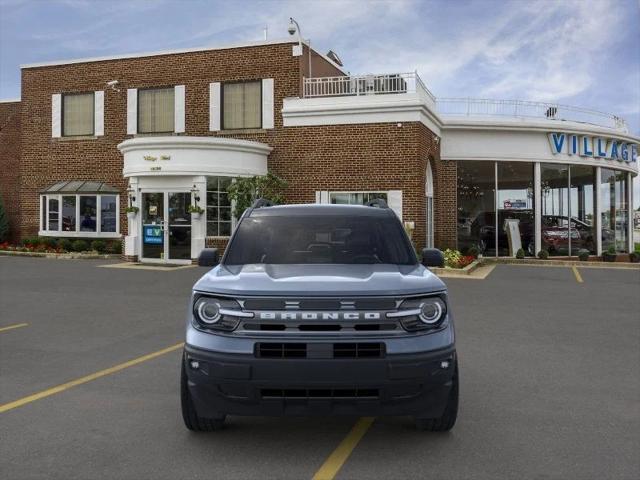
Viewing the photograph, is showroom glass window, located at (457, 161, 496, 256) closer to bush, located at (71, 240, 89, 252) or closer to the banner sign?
the banner sign

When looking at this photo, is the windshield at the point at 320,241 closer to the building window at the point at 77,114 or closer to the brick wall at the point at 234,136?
the brick wall at the point at 234,136

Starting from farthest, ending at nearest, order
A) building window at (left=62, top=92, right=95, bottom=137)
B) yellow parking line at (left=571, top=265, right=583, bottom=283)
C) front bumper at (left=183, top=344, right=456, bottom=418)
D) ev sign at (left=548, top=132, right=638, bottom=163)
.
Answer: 1. building window at (left=62, top=92, right=95, bottom=137)
2. ev sign at (left=548, top=132, right=638, bottom=163)
3. yellow parking line at (left=571, top=265, right=583, bottom=283)
4. front bumper at (left=183, top=344, right=456, bottom=418)

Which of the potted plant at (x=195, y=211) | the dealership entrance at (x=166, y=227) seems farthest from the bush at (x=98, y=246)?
the potted plant at (x=195, y=211)

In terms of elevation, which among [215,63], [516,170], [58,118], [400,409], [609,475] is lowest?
[609,475]

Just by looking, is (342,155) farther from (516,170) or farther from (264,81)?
(516,170)

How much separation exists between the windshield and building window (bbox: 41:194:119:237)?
65.8 feet

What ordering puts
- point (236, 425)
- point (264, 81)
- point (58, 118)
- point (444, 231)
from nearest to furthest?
point (236, 425) → point (264, 81) → point (444, 231) → point (58, 118)

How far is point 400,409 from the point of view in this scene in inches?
154

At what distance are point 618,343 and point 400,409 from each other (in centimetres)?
543

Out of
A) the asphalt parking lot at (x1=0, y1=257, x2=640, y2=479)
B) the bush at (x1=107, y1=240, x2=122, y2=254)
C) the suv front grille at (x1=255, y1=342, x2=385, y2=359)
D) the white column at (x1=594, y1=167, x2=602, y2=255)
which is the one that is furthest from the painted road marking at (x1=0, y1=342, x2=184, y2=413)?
the white column at (x1=594, y1=167, x2=602, y2=255)

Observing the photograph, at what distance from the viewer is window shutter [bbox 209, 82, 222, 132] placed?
75.4 ft

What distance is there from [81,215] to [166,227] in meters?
5.90

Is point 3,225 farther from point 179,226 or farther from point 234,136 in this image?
point 234,136

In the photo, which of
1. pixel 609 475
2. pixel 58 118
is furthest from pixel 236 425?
pixel 58 118
